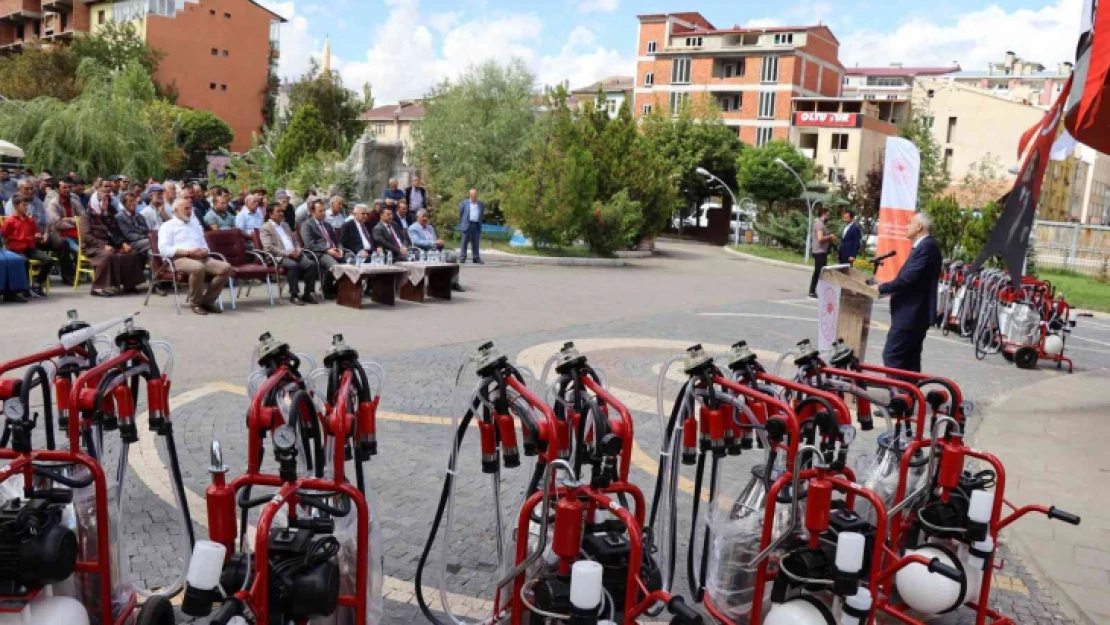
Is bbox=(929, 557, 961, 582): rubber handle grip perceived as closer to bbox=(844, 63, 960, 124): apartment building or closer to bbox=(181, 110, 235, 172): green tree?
bbox=(181, 110, 235, 172): green tree

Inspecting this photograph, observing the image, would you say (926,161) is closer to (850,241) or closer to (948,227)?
(948,227)

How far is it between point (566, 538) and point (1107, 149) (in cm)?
936

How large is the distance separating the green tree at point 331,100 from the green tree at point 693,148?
67.2 ft

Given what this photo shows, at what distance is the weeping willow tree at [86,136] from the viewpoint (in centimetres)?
2475

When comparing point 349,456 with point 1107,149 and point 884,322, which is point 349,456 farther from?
point 884,322

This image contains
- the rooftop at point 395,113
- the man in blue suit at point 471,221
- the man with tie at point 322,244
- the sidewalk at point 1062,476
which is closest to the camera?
the sidewalk at point 1062,476

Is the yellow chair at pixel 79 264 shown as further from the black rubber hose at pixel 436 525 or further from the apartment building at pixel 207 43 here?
the apartment building at pixel 207 43

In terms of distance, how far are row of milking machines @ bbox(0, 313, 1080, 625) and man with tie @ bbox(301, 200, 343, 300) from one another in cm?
928

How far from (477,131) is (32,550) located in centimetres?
3901

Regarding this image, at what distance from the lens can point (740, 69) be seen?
241ft

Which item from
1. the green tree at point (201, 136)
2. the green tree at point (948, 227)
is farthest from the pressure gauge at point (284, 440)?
the green tree at point (201, 136)

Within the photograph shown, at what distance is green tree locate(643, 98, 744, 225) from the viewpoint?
171 feet

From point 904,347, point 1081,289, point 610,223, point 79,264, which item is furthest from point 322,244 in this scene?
point 1081,289

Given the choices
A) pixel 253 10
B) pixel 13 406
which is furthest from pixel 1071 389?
pixel 253 10
